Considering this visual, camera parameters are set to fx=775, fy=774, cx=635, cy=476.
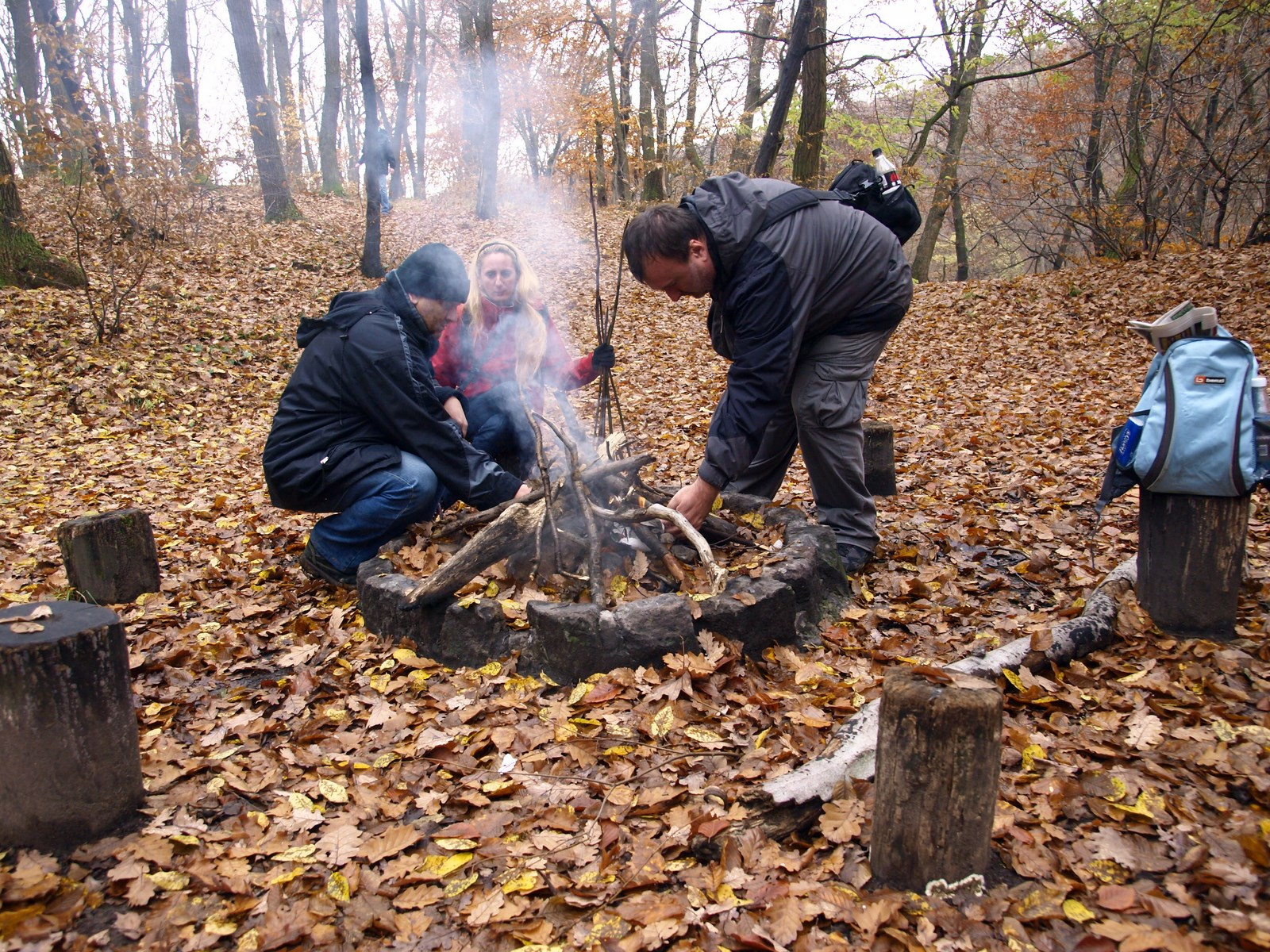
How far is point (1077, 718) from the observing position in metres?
2.68

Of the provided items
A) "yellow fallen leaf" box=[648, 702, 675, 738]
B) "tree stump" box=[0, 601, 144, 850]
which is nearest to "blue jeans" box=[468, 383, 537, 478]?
"yellow fallen leaf" box=[648, 702, 675, 738]

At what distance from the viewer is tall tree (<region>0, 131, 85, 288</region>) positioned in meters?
8.84

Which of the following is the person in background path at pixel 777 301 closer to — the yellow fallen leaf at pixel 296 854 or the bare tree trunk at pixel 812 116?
the yellow fallen leaf at pixel 296 854

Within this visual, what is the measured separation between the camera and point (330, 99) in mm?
19703

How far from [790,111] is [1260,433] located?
16.3 metres

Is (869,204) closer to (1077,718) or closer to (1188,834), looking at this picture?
(1077,718)

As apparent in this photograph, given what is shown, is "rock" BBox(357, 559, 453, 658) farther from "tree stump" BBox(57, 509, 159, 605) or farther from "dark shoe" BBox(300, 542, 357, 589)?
"tree stump" BBox(57, 509, 159, 605)

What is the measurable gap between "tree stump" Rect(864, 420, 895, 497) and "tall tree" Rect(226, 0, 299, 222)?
1290 cm

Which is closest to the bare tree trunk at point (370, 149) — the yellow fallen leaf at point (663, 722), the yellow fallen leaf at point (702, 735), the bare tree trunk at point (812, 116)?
the bare tree trunk at point (812, 116)

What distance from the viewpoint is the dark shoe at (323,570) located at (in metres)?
4.11

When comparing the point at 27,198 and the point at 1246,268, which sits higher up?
the point at 27,198

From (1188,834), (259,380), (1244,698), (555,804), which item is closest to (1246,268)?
(1244,698)

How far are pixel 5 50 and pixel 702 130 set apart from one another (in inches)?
810

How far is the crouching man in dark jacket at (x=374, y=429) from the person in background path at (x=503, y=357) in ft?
2.12
